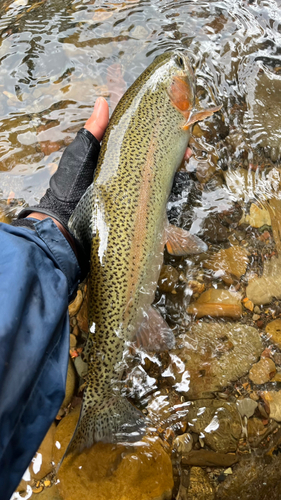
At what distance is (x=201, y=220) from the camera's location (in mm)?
2771

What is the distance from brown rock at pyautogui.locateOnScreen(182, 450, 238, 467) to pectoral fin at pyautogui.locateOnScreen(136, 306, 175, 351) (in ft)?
2.63

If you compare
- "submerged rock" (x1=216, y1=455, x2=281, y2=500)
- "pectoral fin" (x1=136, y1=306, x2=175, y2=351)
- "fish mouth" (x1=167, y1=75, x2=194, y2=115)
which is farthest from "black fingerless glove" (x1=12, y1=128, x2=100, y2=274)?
"submerged rock" (x1=216, y1=455, x2=281, y2=500)

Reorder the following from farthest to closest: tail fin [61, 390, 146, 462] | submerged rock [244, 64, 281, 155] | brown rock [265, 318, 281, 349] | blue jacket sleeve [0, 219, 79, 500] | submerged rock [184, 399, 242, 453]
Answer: submerged rock [244, 64, 281, 155]
brown rock [265, 318, 281, 349]
submerged rock [184, 399, 242, 453]
tail fin [61, 390, 146, 462]
blue jacket sleeve [0, 219, 79, 500]

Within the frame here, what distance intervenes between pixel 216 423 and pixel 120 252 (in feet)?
4.58

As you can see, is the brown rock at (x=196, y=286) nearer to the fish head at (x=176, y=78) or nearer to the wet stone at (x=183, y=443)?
the wet stone at (x=183, y=443)

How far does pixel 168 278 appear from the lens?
8.59 feet

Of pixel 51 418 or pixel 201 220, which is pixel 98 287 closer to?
pixel 51 418

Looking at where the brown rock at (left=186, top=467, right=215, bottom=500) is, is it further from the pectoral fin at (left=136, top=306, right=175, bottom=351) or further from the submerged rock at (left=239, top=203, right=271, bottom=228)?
the submerged rock at (left=239, top=203, right=271, bottom=228)

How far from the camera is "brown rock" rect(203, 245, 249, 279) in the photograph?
267cm

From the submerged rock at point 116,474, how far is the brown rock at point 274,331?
1.17 metres

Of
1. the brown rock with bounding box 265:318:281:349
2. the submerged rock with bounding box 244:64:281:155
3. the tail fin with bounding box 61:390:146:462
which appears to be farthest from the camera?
the submerged rock with bounding box 244:64:281:155

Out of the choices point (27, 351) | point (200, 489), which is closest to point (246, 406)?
point (200, 489)

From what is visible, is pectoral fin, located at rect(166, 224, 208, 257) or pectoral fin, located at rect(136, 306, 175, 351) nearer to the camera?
pectoral fin, located at rect(136, 306, 175, 351)

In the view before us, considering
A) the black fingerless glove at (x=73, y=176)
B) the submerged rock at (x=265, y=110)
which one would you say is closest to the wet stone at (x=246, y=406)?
the black fingerless glove at (x=73, y=176)
